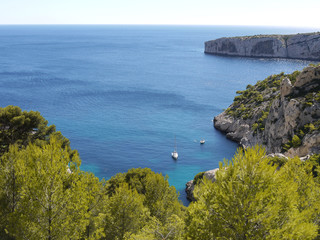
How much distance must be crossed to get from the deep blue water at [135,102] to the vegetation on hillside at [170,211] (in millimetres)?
29516

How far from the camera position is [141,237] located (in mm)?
17625

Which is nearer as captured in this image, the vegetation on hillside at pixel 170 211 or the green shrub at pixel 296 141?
the vegetation on hillside at pixel 170 211

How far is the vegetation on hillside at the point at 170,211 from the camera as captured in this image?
12.8 meters

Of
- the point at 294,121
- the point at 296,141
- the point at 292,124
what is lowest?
the point at 296,141

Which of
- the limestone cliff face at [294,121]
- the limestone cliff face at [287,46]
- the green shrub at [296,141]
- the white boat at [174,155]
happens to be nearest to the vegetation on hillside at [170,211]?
the limestone cliff face at [294,121]

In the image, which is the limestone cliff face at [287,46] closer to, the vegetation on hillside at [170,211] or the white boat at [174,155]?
the white boat at [174,155]

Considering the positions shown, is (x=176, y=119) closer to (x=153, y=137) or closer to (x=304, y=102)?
(x=153, y=137)

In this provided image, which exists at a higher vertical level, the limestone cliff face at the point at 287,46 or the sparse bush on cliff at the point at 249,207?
the limestone cliff face at the point at 287,46

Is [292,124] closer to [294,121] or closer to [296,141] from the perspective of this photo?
[294,121]

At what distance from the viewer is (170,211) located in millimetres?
25734

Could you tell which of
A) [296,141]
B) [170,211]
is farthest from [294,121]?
[170,211]

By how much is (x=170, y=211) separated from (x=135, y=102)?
78.3m

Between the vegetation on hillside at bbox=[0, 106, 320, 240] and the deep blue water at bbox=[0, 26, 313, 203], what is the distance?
1162 inches

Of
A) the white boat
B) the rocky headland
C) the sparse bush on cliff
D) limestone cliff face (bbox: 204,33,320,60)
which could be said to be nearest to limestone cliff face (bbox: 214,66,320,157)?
the rocky headland
